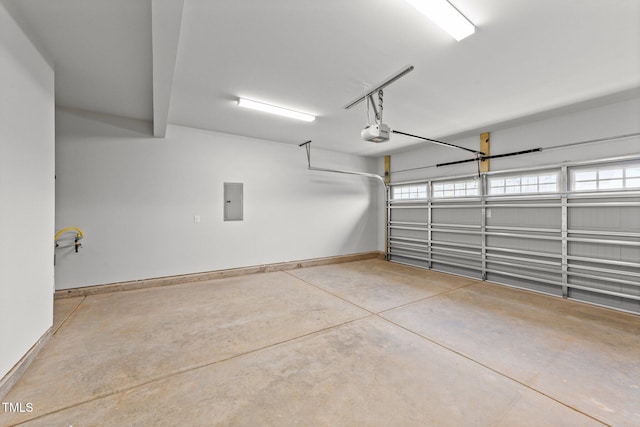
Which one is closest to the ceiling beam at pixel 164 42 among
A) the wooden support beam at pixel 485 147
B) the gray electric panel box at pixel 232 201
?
the gray electric panel box at pixel 232 201

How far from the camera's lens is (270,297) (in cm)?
397

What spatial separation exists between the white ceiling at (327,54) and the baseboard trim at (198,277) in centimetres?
266

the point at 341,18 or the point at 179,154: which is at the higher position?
the point at 341,18

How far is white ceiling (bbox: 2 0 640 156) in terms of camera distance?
6.57 feet

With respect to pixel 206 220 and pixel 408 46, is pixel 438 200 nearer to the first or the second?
pixel 408 46

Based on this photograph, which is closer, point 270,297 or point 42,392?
point 42,392

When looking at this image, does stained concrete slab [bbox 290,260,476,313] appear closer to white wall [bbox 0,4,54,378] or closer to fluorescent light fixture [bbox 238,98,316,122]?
fluorescent light fixture [bbox 238,98,316,122]

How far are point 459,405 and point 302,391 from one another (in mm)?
1101

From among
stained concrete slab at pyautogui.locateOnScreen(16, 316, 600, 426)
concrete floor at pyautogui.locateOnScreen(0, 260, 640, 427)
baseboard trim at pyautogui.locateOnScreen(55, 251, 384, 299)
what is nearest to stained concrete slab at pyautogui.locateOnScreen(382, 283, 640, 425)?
concrete floor at pyautogui.locateOnScreen(0, 260, 640, 427)

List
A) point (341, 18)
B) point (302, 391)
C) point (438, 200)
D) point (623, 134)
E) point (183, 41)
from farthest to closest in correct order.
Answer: point (438, 200) < point (623, 134) < point (183, 41) < point (341, 18) < point (302, 391)

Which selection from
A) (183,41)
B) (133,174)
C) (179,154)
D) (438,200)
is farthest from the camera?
(438,200)

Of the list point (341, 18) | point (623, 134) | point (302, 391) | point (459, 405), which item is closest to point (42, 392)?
point (302, 391)

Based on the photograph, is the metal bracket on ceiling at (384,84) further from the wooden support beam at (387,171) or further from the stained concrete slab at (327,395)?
the wooden support beam at (387,171)

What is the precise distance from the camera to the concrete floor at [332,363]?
5.65 feet
